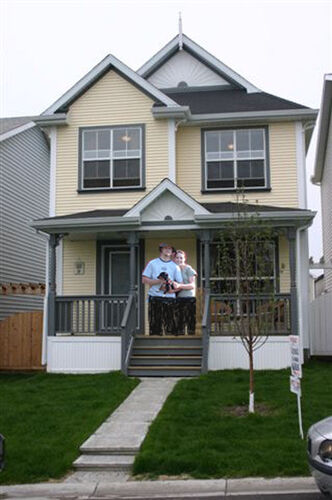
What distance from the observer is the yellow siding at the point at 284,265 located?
1533 centimetres

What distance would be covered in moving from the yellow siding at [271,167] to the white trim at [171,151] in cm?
56

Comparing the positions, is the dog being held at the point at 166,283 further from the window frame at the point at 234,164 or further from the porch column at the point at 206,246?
the window frame at the point at 234,164

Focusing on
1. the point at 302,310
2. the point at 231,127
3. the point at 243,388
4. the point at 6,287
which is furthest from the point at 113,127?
the point at 243,388

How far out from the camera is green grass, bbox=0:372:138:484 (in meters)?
A: 7.36

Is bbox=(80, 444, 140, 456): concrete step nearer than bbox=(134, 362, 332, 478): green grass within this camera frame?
No

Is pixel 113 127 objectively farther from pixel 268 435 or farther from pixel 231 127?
pixel 268 435

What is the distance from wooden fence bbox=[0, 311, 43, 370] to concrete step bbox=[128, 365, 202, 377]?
3314 millimetres

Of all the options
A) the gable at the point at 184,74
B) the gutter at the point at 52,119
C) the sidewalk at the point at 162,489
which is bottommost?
the sidewalk at the point at 162,489

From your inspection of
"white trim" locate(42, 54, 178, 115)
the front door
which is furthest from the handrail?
"white trim" locate(42, 54, 178, 115)

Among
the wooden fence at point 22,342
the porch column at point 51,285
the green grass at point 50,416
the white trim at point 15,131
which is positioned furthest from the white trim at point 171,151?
the white trim at point 15,131

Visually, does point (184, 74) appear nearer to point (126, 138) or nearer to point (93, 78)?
point (93, 78)

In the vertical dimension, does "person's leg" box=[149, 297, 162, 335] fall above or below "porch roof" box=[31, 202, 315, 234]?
below

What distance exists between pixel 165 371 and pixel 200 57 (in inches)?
393

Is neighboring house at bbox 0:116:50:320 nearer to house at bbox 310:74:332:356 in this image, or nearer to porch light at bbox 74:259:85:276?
porch light at bbox 74:259:85:276
